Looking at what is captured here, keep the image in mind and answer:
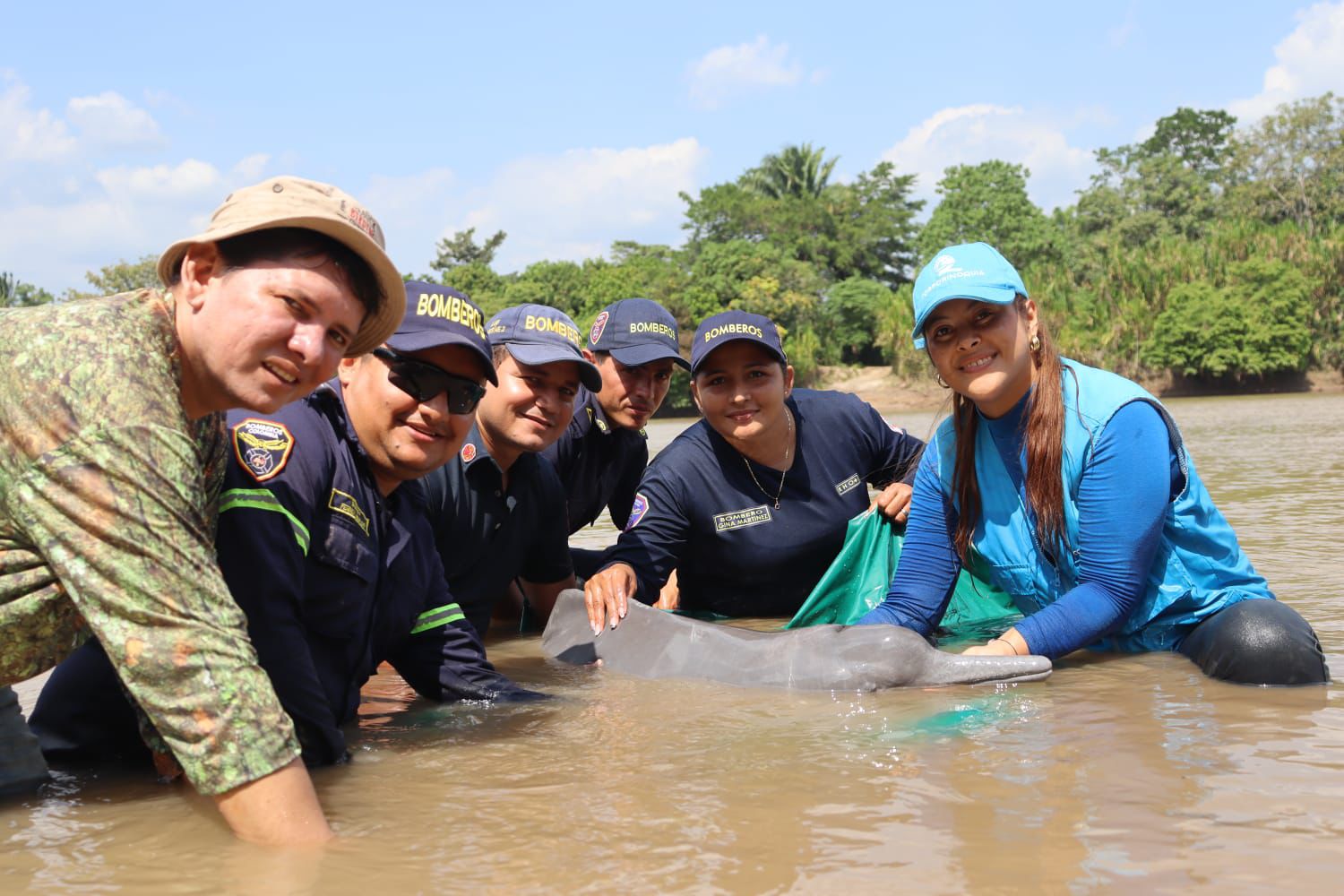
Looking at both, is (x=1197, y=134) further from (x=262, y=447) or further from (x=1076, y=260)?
(x=262, y=447)

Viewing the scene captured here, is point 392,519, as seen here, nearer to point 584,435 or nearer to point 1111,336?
point 584,435

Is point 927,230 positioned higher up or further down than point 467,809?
higher up

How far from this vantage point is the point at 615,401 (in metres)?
5.29

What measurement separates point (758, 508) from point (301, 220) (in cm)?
300

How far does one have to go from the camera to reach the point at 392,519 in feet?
10.3

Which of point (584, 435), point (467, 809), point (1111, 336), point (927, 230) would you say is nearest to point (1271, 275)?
point (1111, 336)

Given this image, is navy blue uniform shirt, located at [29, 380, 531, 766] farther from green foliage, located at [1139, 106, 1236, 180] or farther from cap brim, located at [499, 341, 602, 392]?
green foliage, located at [1139, 106, 1236, 180]

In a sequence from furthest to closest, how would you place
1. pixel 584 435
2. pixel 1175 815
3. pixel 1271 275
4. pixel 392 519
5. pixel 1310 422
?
pixel 1271 275
pixel 1310 422
pixel 584 435
pixel 392 519
pixel 1175 815

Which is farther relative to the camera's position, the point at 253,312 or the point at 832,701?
the point at 832,701

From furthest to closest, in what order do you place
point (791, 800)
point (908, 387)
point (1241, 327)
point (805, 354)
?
point (805, 354)
point (908, 387)
point (1241, 327)
point (791, 800)

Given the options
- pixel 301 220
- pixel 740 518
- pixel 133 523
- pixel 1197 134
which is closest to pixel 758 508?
pixel 740 518

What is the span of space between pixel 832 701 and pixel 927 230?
168ft

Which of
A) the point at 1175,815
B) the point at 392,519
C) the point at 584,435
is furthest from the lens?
the point at 584,435

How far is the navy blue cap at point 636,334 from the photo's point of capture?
5156mm
